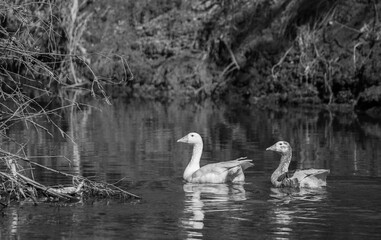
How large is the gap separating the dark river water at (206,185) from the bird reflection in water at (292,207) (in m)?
0.02

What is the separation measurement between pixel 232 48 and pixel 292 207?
27.9 meters

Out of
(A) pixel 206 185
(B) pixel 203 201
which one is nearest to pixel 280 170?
(A) pixel 206 185

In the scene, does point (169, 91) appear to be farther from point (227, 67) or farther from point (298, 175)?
point (298, 175)

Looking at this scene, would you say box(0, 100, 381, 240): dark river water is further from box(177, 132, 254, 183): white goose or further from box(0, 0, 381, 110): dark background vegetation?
box(0, 0, 381, 110): dark background vegetation

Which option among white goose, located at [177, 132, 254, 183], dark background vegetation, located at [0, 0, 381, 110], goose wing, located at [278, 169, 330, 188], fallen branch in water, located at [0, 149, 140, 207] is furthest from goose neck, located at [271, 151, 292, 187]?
dark background vegetation, located at [0, 0, 381, 110]

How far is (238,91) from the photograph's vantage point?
1629 inches

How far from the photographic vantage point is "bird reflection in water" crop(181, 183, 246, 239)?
1362 centimetres

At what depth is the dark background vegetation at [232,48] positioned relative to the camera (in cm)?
3647

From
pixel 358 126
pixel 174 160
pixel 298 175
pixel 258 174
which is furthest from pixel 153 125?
pixel 298 175

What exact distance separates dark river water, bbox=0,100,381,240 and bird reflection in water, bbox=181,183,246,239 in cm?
2

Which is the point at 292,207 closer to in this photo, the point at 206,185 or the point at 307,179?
the point at 307,179

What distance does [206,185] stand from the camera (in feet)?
59.4

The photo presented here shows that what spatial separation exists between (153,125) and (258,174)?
1123 cm

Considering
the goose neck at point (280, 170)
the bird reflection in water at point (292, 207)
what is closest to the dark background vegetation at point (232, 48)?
the goose neck at point (280, 170)
